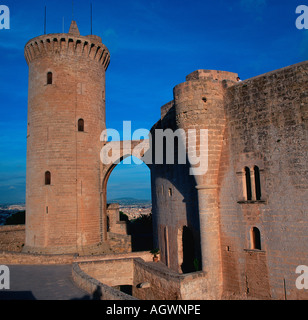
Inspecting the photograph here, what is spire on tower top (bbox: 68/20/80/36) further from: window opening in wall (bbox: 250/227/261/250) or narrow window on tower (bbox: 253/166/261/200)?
window opening in wall (bbox: 250/227/261/250)

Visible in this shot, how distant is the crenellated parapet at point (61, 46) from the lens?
18545 mm

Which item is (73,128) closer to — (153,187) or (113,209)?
(153,187)

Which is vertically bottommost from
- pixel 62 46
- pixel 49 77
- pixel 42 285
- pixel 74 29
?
pixel 42 285

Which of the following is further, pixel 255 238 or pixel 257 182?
pixel 257 182

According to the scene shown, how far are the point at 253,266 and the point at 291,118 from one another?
500cm

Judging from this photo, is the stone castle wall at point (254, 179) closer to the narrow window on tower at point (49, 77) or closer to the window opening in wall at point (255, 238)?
the window opening in wall at point (255, 238)

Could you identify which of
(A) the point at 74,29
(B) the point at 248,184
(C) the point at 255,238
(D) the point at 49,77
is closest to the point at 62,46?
(D) the point at 49,77

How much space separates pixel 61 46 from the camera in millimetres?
18625

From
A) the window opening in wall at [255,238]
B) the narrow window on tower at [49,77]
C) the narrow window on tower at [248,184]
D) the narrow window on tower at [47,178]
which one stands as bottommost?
the window opening in wall at [255,238]

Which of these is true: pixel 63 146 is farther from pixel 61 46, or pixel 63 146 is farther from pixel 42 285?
pixel 42 285

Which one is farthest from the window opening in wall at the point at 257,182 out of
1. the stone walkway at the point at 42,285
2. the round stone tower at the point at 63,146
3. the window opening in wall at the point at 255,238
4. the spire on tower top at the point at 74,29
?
the spire on tower top at the point at 74,29

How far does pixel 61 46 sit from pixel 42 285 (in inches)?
565

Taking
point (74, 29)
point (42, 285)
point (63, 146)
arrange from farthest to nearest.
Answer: point (74, 29) < point (63, 146) < point (42, 285)
